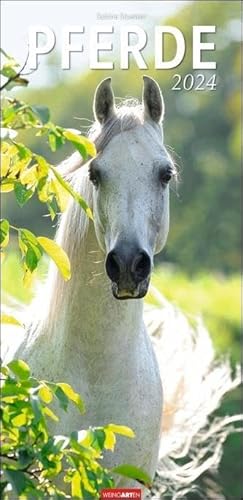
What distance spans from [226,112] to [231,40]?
4046 mm

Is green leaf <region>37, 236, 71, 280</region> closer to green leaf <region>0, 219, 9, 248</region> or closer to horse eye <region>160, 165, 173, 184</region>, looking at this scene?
green leaf <region>0, 219, 9, 248</region>

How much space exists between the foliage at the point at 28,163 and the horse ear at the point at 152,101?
44.6 inches

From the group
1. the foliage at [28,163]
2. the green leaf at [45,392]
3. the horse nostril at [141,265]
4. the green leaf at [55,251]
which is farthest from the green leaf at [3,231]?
the horse nostril at [141,265]

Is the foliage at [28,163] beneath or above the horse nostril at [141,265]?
above

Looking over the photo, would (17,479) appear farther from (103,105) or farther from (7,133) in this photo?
(103,105)

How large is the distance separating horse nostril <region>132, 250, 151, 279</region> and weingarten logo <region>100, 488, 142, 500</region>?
0.74 meters

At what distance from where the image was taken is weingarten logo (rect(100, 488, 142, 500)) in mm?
4943

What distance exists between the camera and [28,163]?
4.53m

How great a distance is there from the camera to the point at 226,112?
6456 cm

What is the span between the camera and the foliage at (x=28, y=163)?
416 centimetres

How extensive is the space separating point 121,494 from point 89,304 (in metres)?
0.82

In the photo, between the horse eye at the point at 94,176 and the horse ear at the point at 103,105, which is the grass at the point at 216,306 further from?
the horse eye at the point at 94,176

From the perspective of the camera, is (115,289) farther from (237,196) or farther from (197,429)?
(237,196)

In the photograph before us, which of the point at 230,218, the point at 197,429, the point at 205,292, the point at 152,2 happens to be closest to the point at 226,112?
the point at 230,218
